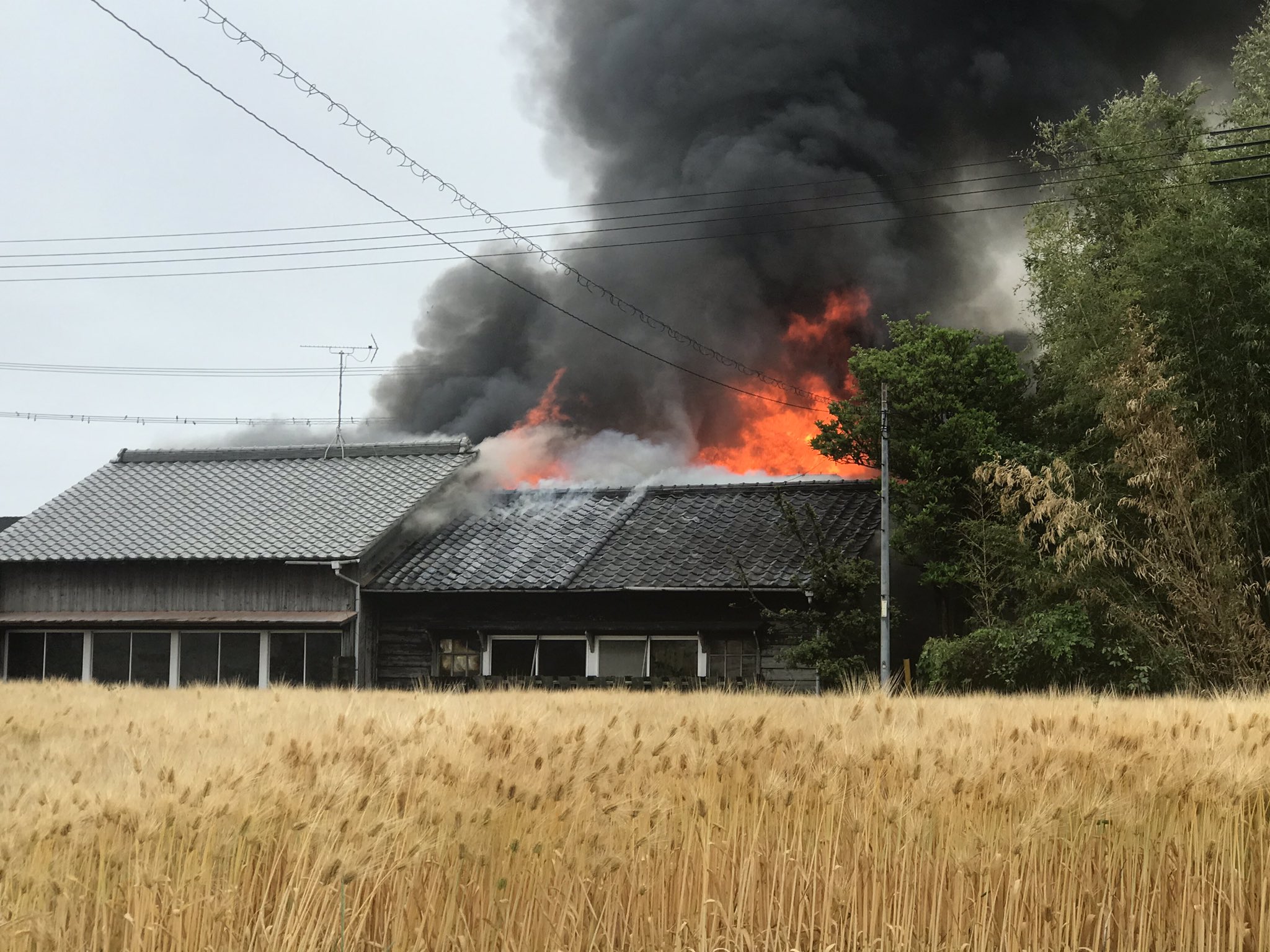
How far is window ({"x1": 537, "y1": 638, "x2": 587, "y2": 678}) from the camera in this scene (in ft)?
66.2

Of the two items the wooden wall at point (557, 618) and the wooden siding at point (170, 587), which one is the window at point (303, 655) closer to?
the wooden siding at point (170, 587)

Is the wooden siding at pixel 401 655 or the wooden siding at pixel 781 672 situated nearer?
the wooden siding at pixel 781 672

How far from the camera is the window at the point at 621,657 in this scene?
19.8 m

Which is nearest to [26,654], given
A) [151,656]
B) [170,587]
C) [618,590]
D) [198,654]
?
[151,656]

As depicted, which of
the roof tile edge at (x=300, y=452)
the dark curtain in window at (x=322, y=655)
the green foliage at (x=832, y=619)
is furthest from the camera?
the roof tile edge at (x=300, y=452)

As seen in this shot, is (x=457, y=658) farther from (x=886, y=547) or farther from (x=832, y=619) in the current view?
(x=886, y=547)

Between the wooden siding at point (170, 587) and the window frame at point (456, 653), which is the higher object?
the wooden siding at point (170, 587)

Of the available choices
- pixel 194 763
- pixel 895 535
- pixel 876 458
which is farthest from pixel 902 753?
pixel 876 458

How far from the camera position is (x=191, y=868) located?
141 inches

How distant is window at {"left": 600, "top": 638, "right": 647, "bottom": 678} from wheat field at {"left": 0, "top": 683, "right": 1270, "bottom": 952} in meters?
14.0

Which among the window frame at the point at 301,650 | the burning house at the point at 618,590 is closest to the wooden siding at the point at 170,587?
the window frame at the point at 301,650

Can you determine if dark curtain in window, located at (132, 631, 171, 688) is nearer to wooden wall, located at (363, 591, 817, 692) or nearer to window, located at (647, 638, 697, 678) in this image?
wooden wall, located at (363, 591, 817, 692)

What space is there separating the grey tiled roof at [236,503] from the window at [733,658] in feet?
21.7

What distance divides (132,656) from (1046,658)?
53.8 feet
